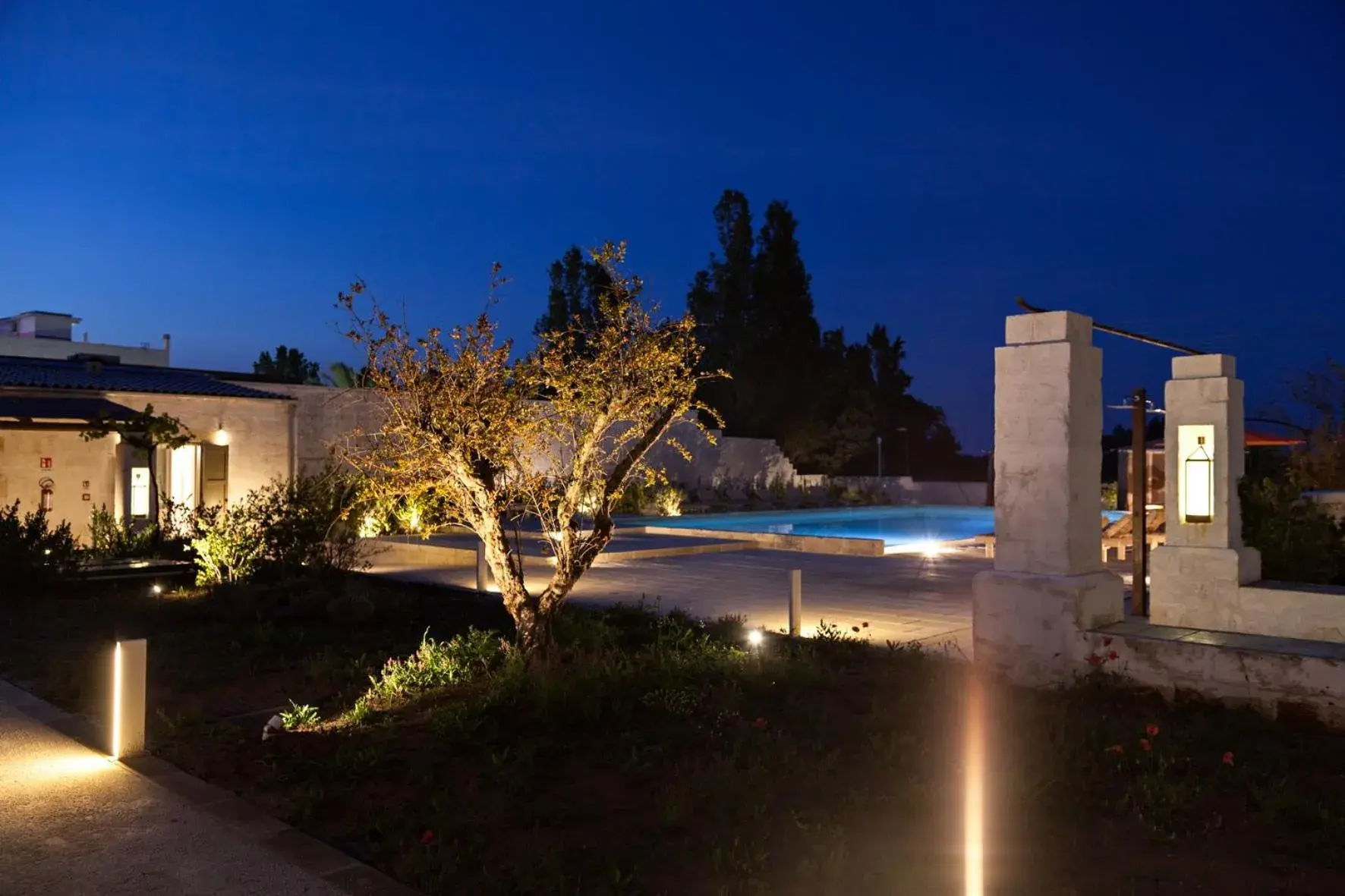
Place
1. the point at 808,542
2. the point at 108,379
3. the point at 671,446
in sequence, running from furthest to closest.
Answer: the point at 671,446 → the point at 808,542 → the point at 108,379

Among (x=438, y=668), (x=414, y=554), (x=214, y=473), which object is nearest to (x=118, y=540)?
(x=214, y=473)

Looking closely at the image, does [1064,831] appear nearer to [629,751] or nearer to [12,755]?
[629,751]

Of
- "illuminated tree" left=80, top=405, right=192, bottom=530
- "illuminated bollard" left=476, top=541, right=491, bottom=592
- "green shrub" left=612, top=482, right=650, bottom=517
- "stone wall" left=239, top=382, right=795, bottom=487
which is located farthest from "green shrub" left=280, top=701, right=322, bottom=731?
"green shrub" left=612, top=482, right=650, bottom=517

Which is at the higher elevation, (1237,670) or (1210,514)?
(1210,514)

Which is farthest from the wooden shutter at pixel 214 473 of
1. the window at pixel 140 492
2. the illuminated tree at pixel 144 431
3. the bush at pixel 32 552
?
the bush at pixel 32 552

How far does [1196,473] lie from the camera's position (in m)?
9.17

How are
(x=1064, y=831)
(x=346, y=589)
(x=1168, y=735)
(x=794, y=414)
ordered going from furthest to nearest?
(x=794, y=414) → (x=346, y=589) → (x=1168, y=735) → (x=1064, y=831)

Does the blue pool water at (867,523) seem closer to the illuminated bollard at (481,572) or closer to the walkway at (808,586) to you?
the walkway at (808,586)

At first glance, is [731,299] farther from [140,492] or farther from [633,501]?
[140,492]

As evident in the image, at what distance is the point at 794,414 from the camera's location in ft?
144

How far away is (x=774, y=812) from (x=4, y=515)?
13.3 meters

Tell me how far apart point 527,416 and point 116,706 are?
3.50 metres

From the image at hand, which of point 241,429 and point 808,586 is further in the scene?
point 241,429

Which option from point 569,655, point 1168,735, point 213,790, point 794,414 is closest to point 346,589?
point 569,655
